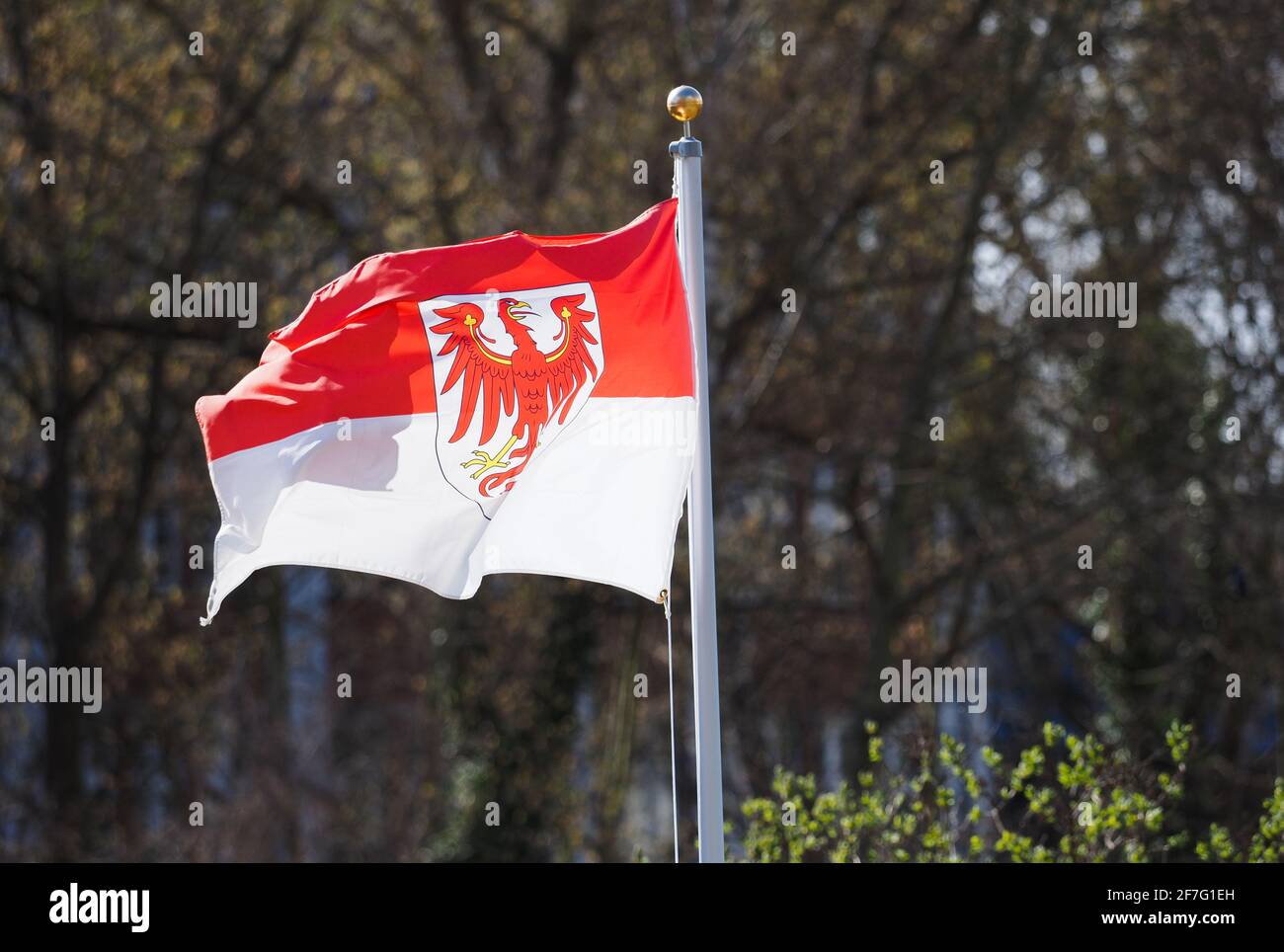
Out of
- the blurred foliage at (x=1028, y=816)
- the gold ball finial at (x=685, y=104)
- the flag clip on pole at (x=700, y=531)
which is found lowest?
the blurred foliage at (x=1028, y=816)

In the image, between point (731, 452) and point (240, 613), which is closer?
point (731, 452)

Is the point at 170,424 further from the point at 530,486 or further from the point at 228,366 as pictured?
the point at 530,486

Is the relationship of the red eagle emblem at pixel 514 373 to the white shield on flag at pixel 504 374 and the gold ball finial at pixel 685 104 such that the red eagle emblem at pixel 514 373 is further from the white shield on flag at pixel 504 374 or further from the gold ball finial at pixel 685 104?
the gold ball finial at pixel 685 104

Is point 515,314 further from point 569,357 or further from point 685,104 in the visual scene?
point 685,104

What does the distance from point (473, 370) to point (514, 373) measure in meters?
0.17

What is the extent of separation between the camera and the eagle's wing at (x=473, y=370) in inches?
237

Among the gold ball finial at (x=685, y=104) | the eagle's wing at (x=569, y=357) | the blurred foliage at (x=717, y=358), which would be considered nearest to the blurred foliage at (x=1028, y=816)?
the eagle's wing at (x=569, y=357)

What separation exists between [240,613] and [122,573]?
6.06ft

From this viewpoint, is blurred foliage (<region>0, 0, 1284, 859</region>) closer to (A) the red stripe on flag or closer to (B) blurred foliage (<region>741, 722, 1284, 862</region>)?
(B) blurred foliage (<region>741, 722, 1284, 862</region>)

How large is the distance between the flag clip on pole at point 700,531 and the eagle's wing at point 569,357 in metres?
0.42

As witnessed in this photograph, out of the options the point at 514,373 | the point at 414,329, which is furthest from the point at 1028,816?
the point at 414,329
